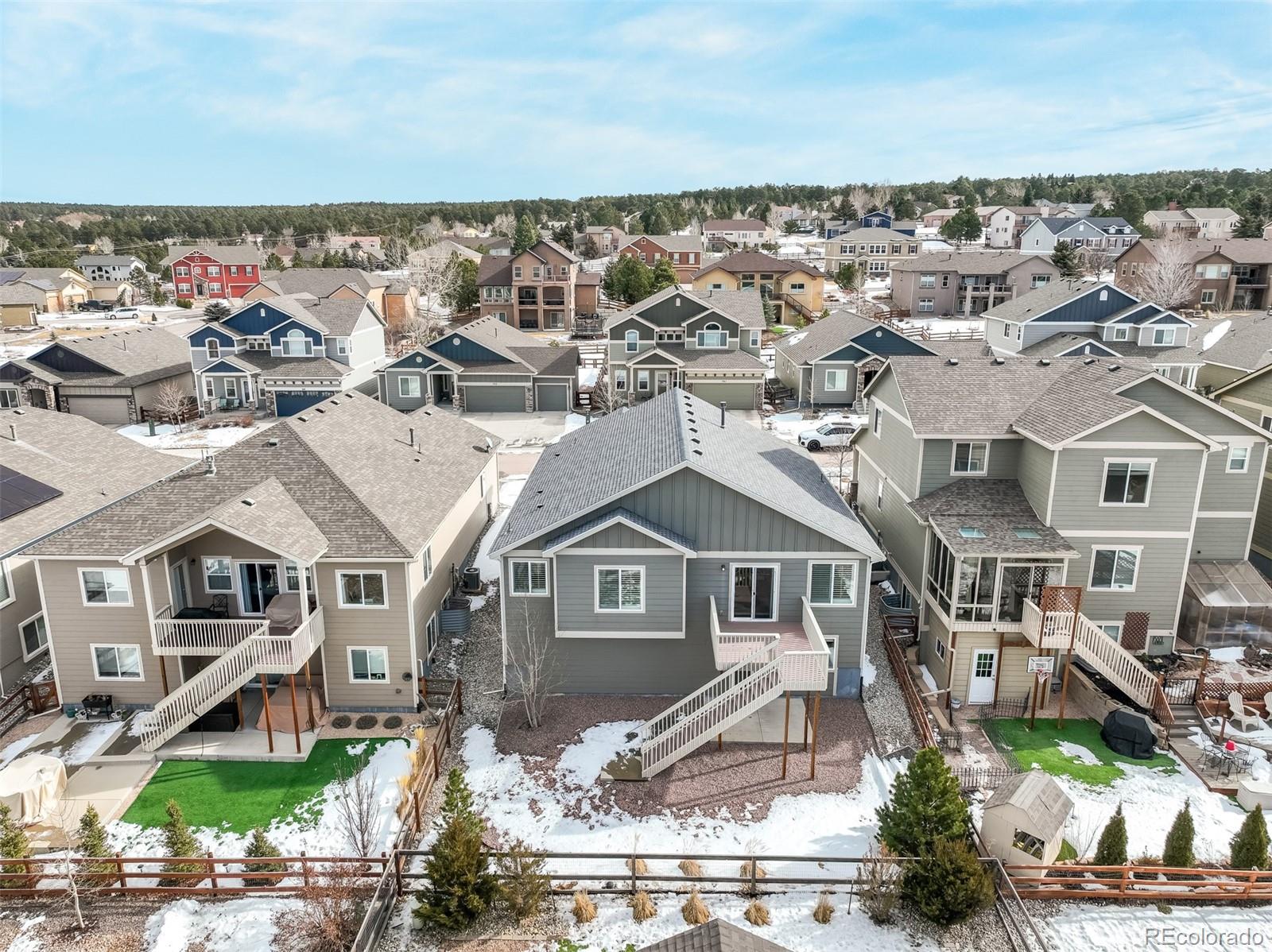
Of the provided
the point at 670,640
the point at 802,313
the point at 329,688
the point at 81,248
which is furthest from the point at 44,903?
the point at 81,248

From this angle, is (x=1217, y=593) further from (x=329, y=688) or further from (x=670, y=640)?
(x=329, y=688)

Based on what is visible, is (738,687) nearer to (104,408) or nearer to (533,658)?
(533,658)

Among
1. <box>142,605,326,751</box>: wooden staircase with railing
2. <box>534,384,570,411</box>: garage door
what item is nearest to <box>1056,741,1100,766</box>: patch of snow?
<box>142,605,326,751</box>: wooden staircase with railing

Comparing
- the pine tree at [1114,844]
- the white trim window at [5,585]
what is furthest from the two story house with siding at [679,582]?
the white trim window at [5,585]

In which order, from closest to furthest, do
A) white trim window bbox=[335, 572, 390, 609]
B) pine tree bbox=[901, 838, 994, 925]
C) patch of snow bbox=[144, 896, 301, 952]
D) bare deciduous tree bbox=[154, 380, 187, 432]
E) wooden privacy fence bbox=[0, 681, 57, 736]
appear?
patch of snow bbox=[144, 896, 301, 952]
pine tree bbox=[901, 838, 994, 925]
white trim window bbox=[335, 572, 390, 609]
wooden privacy fence bbox=[0, 681, 57, 736]
bare deciduous tree bbox=[154, 380, 187, 432]

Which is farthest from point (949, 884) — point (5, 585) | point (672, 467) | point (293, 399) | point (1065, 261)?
point (1065, 261)

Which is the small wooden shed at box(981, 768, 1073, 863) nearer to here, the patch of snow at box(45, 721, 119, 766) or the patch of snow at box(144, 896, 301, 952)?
the patch of snow at box(144, 896, 301, 952)

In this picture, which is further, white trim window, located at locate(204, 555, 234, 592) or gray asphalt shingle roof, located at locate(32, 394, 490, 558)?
white trim window, located at locate(204, 555, 234, 592)
